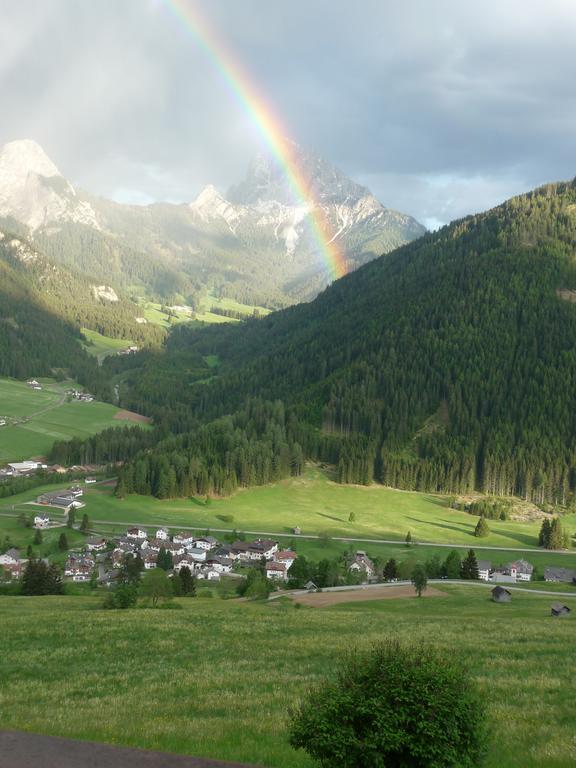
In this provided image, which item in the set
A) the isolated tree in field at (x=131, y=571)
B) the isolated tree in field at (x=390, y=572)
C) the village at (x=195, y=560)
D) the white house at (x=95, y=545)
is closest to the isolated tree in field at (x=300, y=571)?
the village at (x=195, y=560)

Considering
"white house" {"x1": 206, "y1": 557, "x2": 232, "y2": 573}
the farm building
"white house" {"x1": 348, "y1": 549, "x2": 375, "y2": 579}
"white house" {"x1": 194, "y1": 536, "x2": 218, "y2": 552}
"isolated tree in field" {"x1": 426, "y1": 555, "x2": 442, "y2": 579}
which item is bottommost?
"white house" {"x1": 206, "y1": 557, "x2": 232, "y2": 573}

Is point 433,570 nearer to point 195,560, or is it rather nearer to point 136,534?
point 195,560

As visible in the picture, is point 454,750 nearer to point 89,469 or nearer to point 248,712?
point 248,712

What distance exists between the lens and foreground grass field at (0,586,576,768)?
1727 cm

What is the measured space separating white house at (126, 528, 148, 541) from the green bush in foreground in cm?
10951

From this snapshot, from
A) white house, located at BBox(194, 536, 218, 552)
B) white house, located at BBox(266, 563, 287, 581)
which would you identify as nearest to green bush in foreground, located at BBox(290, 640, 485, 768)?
white house, located at BBox(266, 563, 287, 581)

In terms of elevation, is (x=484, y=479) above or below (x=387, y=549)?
above

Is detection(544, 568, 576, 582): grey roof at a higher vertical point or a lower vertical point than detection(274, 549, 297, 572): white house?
higher

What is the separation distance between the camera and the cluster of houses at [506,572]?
95562 mm

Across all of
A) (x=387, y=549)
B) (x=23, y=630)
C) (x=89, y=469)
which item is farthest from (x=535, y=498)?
(x=23, y=630)

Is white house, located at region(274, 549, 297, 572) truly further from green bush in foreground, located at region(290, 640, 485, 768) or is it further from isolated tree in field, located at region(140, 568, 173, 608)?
green bush in foreground, located at region(290, 640, 485, 768)

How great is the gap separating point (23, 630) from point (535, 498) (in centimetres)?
15757

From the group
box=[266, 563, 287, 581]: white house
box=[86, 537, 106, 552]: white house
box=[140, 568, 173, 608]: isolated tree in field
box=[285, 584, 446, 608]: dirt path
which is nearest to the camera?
box=[140, 568, 173, 608]: isolated tree in field

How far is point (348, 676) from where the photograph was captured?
529 inches
